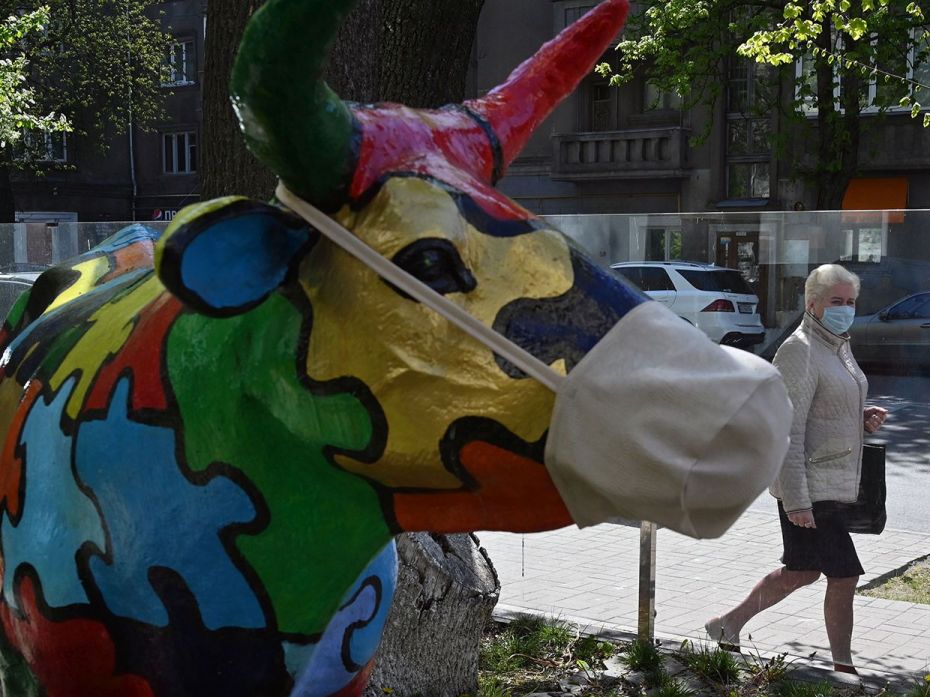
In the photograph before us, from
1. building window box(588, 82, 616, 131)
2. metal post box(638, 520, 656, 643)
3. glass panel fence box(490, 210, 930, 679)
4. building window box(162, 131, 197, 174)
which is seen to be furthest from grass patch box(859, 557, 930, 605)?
building window box(162, 131, 197, 174)

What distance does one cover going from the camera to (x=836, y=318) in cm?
567

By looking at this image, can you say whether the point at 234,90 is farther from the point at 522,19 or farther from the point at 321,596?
the point at 522,19

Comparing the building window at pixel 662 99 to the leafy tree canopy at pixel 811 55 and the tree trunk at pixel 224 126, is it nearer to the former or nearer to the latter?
the leafy tree canopy at pixel 811 55

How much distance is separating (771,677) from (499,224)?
3.82 metres

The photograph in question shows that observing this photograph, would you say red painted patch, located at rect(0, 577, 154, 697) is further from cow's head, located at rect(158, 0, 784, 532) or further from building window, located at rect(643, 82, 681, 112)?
building window, located at rect(643, 82, 681, 112)

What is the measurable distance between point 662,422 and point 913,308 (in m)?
5.91

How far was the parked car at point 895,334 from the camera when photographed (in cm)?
687

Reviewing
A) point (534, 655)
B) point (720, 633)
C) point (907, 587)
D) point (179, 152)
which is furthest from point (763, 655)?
point (179, 152)

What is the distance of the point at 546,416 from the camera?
1.61m

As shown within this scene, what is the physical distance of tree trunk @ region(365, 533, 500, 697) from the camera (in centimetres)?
434

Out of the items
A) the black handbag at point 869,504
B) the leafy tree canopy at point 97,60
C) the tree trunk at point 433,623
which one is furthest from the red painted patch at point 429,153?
the leafy tree canopy at point 97,60

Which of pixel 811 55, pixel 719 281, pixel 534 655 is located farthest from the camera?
pixel 811 55

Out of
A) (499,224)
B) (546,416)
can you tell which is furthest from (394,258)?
(546,416)

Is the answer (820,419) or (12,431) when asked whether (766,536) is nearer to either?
(820,419)
